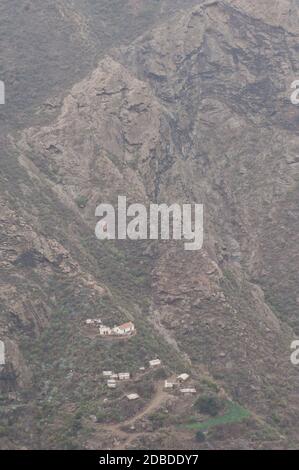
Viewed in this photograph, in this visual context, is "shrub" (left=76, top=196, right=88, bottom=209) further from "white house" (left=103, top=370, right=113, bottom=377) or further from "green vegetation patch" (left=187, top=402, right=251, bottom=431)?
"green vegetation patch" (left=187, top=402, right=251, bottom=431)

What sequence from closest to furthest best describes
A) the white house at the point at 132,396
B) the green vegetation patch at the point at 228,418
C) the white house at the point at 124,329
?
the green vegetation patch at the point at 228,418
the white house at the point at 132,396
the white house at the point at 124,329

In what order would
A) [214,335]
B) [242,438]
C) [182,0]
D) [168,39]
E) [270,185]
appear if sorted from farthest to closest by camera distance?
[182,0]
[168,39]
[270,185]
[214,335]
[242,438]

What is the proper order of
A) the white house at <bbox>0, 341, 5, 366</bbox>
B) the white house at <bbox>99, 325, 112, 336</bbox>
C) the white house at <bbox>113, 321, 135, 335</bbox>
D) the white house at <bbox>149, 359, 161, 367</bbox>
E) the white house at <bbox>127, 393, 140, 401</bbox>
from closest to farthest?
the white house at <bbox>127, 393, 140, 401</bbox> < the white house at <bbox>0, 341, 5, 366</bbox> < the white house at <bbox>149, 359, 161, 367</bbox> < the white house at <bbox>99, 325, 112, 336</bbox> < the white house at <bbox>113, 321, 135, 335</bbox>

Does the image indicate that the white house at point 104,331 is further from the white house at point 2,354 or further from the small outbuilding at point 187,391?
the white house at point 2,354

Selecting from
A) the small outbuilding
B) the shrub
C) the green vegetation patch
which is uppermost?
the shrub

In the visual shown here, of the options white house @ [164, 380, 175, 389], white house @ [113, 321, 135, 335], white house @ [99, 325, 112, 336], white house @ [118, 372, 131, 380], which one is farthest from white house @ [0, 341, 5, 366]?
white house @ [164, 380, 175, 389]

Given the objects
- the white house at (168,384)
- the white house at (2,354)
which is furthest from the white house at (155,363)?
the white house at (2,354)

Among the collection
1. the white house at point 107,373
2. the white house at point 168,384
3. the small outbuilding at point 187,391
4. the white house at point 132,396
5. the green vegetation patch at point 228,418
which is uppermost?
the white house at point 107,373
